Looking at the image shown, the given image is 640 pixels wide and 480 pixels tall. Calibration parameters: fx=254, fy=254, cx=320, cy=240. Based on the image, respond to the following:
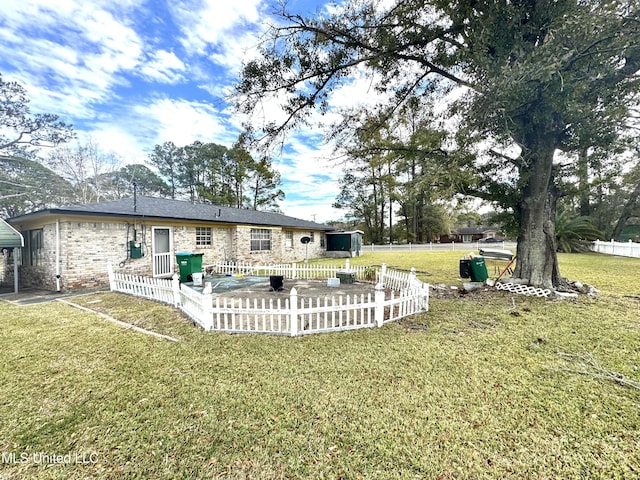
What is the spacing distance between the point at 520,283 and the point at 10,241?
49.8ft

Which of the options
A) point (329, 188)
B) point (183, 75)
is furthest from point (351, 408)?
point (329, 188)

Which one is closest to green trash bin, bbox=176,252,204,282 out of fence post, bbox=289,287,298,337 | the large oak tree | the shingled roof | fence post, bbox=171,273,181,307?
the shingled roof

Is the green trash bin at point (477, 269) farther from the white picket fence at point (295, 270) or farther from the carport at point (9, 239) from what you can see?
the carport at point (9, 239)

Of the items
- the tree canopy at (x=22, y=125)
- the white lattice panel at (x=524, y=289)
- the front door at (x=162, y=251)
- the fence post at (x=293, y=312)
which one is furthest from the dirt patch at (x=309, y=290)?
the tree canopy at (x=22, y=125)

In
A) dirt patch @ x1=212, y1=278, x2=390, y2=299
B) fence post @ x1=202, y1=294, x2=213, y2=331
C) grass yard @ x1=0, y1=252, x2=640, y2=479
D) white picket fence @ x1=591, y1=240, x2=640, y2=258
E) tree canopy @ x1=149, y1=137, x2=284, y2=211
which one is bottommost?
grass yard @ x1=0, y1=252, x2=640, y2=479

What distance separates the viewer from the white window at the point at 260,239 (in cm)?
1471

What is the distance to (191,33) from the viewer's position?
7.67 m

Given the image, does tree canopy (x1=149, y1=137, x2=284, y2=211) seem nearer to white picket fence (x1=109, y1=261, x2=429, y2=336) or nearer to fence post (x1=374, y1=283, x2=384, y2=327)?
white picket fence (x1=109, y1=261, x2=429, y2=336)

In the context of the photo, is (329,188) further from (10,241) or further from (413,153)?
(10,241)

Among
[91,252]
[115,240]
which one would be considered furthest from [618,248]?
[91,252]

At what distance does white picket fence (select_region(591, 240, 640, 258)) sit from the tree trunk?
1416 centimetres

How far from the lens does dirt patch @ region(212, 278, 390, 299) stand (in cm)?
686

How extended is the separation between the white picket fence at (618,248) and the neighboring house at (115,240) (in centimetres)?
2285

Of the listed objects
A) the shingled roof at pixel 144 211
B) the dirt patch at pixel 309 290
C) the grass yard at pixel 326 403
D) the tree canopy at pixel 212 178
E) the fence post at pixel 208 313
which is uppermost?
the tree canopy at pixel 212 178
